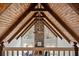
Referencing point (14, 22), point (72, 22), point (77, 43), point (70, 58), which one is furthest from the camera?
point (77, 43)

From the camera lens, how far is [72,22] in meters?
3.86

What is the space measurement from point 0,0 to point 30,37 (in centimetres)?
1079

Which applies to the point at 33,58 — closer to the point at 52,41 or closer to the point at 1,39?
the point at 1,39

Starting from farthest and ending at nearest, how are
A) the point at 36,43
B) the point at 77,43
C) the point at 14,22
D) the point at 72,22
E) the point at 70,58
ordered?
the point at 36,43 < the point at 77,43 < the point at 14,22 < the point at 72,22 < the point at 70,58

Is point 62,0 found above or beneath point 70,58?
above

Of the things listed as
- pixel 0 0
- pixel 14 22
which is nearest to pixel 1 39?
pixel 14 22

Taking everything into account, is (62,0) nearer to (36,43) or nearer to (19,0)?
(19,0)

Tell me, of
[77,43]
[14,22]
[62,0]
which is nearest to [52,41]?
[77,43]

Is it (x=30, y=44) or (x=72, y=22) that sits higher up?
(x=72, y=22)

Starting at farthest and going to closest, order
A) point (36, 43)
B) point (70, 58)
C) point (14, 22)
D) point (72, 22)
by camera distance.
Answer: point (36, 43)
point (14, 22)
point (72, 22)
point (70, 58)

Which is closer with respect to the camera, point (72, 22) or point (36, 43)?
point (72, 22)

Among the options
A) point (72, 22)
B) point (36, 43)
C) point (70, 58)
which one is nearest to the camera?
point (70, 58)

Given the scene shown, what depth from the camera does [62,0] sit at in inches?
29.2

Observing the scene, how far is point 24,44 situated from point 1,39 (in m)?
6.82
